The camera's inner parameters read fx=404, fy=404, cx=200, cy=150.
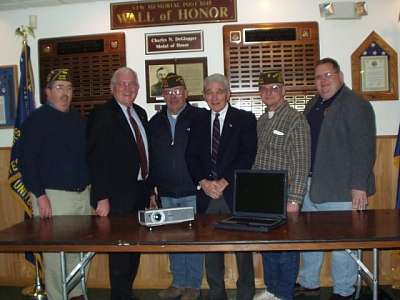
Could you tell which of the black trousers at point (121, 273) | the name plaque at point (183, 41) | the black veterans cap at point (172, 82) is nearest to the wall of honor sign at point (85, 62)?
the name plaque at point (183, 41)

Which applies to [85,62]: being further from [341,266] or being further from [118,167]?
[341,266]

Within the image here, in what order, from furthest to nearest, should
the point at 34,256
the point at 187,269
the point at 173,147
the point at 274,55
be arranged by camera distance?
1. the point at 274,55
2. the point at 34,256
3. the point at 187,269
4. the point at 173,147

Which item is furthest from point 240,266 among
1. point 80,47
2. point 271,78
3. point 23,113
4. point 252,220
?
point 80,47

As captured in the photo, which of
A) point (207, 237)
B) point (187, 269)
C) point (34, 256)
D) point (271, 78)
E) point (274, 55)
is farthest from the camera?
point (274, 55)

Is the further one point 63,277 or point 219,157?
point 219,157

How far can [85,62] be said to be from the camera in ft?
11.5

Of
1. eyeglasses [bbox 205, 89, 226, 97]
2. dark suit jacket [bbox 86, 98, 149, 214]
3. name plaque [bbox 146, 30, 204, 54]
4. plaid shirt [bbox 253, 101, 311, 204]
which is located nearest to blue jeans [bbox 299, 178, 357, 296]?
plaid shirt [bbox 253, 101, 311, 204]

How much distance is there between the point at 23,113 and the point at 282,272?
2336mm

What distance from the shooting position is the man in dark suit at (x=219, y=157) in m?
2.54

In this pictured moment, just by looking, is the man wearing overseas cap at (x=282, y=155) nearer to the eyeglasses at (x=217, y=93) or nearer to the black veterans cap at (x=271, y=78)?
the black veterans cap at (x=271, y=78)

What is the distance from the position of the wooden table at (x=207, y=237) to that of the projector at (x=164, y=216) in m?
0.03

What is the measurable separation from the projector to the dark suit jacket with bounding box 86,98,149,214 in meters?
0.51

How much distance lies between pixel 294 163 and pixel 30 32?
2.39 metres

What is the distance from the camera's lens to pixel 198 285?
10.1 feet
